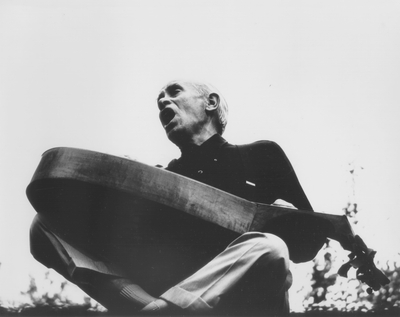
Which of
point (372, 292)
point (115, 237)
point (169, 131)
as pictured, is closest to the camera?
point (115, 237)

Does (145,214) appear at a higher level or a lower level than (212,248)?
higher

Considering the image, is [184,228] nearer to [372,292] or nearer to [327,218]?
[327,218]

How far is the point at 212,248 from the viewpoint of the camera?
421 centimetres

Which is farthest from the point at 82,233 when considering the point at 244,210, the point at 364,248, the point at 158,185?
the point at 364,248

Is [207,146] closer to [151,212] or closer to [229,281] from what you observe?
[151,212]

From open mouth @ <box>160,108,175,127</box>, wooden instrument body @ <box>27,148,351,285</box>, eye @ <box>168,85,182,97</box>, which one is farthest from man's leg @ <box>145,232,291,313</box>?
eye @ <box>168,85,182,97</box>

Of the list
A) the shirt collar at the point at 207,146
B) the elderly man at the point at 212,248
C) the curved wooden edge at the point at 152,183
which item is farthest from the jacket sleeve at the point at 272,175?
the curved wooden edge at the point at 152,183

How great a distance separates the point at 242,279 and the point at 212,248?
41 centimetres

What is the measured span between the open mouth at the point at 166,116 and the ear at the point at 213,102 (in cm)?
30

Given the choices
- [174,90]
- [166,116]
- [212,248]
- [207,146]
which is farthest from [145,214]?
[174,90]

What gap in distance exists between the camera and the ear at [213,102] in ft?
16.7

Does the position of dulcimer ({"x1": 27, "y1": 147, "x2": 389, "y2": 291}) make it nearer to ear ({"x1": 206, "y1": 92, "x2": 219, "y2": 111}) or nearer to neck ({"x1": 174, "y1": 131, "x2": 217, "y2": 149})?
neck ({"x1": 174, "y1": 131, "x2": 217, "y2": 149})

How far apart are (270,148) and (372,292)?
1.21m

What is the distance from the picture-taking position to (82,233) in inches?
167
